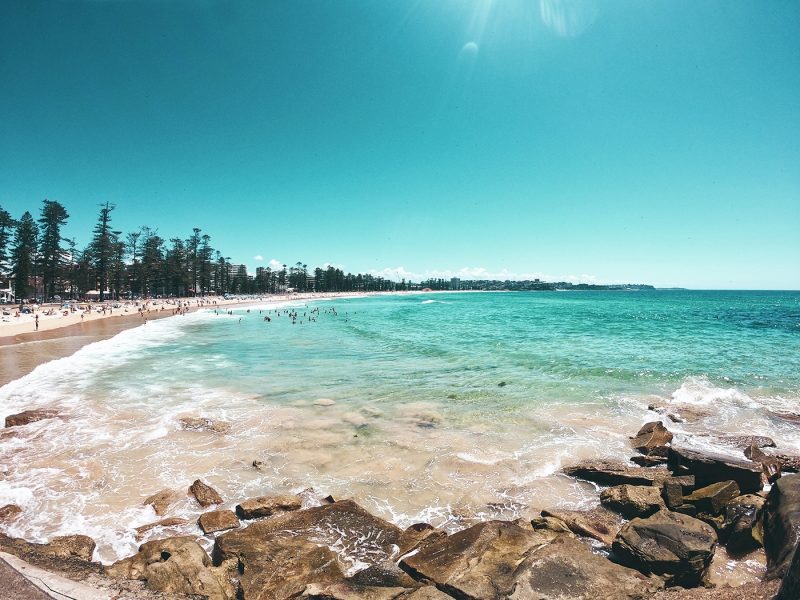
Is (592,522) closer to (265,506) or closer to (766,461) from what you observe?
(766,461)

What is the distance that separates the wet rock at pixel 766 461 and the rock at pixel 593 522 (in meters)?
4.14

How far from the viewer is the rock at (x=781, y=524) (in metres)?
4.85

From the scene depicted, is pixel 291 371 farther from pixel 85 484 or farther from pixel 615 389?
pixel 615 389

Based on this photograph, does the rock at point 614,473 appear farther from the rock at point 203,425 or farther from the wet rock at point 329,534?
the rock at point 203,425

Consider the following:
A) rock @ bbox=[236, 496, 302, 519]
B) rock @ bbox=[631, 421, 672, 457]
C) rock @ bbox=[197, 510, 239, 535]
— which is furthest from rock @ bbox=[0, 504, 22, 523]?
rock @ bbox=[631, 421, 672, 457]

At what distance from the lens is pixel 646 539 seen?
18.2 ft

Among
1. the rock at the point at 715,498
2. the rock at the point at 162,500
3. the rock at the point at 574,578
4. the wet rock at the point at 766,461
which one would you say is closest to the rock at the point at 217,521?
the rock at the point at 162,500

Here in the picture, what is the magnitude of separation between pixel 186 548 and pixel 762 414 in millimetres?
18015

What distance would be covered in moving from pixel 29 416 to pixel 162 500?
805cm

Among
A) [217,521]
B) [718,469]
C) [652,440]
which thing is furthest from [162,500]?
[652,440]

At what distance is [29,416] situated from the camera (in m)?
11.7

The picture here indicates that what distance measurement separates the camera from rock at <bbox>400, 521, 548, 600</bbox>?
4.62 m

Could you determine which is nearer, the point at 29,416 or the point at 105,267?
the point at 29,416

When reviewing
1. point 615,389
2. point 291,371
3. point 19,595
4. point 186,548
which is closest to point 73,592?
point 19,595
